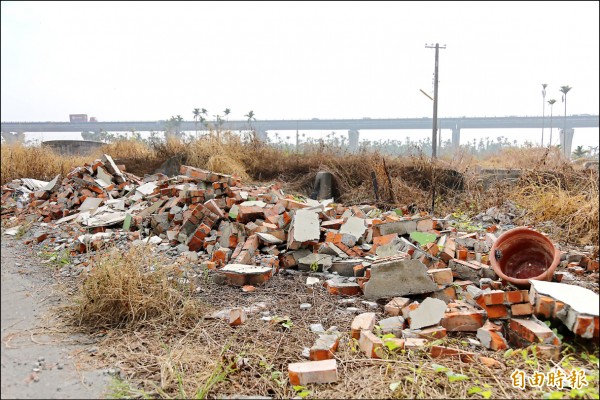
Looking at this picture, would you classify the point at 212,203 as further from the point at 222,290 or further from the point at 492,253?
the point at 492,253

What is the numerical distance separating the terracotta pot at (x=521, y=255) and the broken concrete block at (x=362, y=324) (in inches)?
54.5

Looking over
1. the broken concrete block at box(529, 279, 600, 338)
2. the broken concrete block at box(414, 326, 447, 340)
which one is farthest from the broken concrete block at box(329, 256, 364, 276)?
the broken concrete block at box(529, 279, 600, 338)

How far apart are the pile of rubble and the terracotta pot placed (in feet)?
0.50

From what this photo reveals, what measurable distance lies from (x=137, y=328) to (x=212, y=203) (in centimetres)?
299

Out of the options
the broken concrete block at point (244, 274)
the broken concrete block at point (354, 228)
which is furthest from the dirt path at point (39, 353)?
the broken concrete block at point (354, 228)

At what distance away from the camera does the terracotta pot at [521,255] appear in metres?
3.67

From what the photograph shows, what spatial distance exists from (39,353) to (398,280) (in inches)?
119

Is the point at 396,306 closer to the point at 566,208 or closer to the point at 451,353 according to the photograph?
the point at 451,353

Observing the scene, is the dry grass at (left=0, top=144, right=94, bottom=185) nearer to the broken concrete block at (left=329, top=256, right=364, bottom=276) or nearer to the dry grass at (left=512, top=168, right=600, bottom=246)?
the broken concrete block at (left=329, top=256, right=364, bottom=276)

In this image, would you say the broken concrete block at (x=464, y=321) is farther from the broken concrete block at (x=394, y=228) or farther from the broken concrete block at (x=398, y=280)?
the broken concrete block at (x=394, y=228)

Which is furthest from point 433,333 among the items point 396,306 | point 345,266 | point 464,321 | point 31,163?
point 31,163

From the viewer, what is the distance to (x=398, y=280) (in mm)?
3838

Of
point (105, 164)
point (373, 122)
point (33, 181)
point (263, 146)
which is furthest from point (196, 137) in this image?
point (373, 122)

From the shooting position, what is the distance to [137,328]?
10.8 ft
